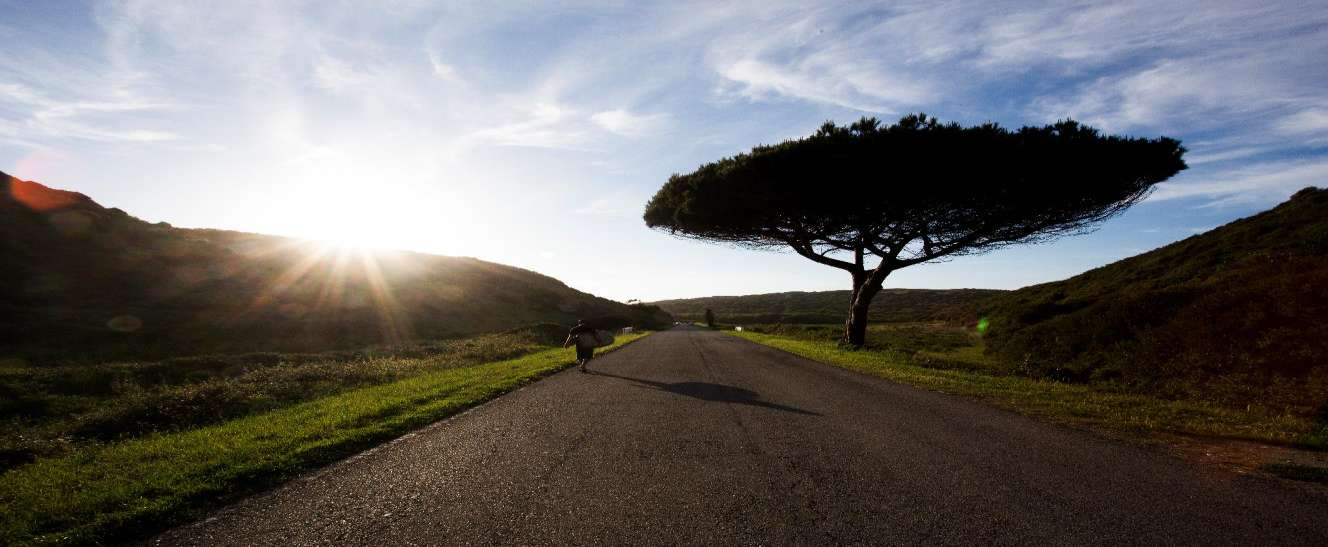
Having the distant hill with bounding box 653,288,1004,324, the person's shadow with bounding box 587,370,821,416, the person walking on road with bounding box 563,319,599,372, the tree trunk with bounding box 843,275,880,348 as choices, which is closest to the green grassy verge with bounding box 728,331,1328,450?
the person's shadow with bounding box 587,370,821,416

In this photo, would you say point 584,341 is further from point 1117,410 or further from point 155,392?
point 1117,410

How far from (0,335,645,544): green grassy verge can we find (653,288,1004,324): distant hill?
272 ft

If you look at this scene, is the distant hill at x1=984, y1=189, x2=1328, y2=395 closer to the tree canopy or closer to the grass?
the tree canopy

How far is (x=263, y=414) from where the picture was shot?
10156mm

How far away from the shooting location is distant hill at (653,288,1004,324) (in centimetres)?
9974

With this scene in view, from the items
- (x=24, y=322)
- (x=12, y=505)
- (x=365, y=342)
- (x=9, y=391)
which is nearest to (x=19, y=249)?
(x=24, y=322)

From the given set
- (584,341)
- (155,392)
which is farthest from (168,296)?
(584,341)

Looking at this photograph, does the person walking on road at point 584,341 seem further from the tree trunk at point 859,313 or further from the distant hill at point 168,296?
the distant hill at point 168,296

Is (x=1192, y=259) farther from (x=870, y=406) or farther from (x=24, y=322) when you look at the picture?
(x=24, y=322)

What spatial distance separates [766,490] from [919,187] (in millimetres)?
20435

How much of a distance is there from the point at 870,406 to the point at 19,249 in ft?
137

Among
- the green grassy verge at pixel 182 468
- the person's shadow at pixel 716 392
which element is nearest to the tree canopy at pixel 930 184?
the person's shadow at pixel 716 392

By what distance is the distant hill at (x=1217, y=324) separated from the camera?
12.1 m

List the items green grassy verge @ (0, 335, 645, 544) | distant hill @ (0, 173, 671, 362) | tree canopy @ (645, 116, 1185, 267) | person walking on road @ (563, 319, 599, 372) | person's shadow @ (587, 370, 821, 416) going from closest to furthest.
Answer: green grassy verge @ (0, 335, 645, 544), person's shadow @ (587, 370, 821, 416), person walking on road @ (563, 319, 599, 372), tree canopy @ (645, 116, 1185, 267), distant hill @ (0, 173, 671, 362)
